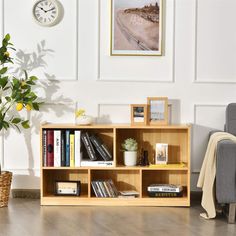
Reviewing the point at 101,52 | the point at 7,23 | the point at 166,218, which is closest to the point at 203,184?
the point at 166,218

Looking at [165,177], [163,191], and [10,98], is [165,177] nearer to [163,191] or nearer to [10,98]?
[163,191]

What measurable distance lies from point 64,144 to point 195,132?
1.17 m

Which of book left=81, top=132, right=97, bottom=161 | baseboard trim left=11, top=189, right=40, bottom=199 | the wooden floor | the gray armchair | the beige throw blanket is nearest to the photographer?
the wooden floor

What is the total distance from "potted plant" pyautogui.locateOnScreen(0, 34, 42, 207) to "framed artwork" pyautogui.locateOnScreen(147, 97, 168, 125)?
96cm

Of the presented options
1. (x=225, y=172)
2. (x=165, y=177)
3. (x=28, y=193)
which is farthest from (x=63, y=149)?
(x=225, y=172)

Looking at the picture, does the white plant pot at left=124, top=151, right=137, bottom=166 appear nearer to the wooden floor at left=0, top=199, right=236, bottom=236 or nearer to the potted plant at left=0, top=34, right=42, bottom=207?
the wooden floor at left=0, top=199, right=236, bottom=236

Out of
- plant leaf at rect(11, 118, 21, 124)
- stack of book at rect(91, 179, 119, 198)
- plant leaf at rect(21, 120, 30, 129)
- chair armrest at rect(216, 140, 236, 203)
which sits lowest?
stack of book at rect(91, 179, 119, 198)

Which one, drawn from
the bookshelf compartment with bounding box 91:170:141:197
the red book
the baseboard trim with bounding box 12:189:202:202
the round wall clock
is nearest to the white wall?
the round wall clock

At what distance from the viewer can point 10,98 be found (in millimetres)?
4555

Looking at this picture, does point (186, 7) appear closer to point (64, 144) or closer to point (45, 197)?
point (64, 144)

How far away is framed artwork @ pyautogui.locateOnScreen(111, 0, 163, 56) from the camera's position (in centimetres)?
471

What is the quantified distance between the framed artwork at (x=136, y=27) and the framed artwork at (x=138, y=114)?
1.60 ft

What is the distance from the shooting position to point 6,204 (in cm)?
449

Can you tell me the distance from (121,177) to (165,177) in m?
0.39
